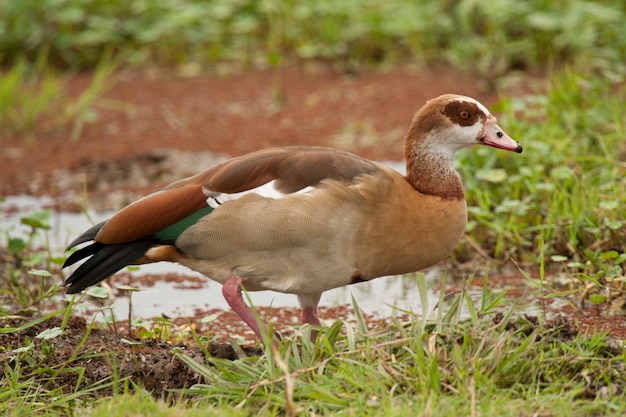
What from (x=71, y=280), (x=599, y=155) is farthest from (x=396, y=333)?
(x=599, y=155)

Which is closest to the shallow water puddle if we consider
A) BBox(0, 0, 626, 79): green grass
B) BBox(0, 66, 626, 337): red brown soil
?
BBox(0, 66, 626, 337): red brown soil

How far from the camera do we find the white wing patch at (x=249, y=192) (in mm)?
4336

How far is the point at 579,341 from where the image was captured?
3883 mm

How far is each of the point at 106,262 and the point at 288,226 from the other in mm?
813

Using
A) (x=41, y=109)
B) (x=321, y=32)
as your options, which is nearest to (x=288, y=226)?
(x=41, y=109)

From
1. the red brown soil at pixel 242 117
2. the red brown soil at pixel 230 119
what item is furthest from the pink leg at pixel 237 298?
the red brown soil at pixel 242 117

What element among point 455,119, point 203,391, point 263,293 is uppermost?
point 455,119

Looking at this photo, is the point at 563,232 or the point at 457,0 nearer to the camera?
the point at 563,232

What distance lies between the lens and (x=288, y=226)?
14.0 ft

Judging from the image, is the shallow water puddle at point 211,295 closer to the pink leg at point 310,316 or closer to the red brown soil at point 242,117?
the pink leg at point 310,316

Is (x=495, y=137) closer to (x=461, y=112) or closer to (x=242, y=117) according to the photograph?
(x=461, y=112)

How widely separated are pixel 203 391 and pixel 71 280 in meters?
0.92

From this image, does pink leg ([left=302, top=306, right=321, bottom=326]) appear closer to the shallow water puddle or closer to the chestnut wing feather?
the shallow water puddle

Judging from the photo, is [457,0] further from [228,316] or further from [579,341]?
[579,341]
